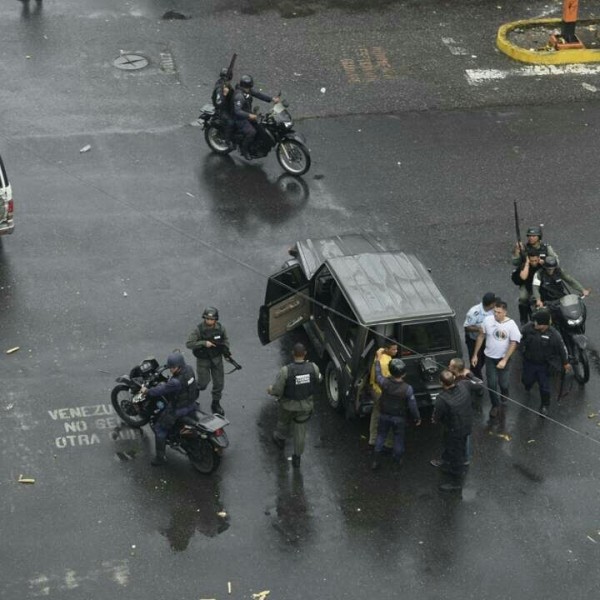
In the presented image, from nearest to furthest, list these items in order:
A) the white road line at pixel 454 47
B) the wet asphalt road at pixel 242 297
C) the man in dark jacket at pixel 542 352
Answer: the wet asphalt road at pixel 242 297 → the man in dark jacket at pixel 542 352 → the white road line at pixel 454 47

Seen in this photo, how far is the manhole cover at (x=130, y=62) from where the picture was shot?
843 inches

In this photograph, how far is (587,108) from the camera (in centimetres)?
2061

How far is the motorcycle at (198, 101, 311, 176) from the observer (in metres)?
17.9

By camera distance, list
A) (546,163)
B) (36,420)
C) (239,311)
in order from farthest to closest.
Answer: (546,163), (239,311), (36,420)

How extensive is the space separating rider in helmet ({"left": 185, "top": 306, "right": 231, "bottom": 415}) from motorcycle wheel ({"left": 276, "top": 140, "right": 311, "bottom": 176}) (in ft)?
18.3

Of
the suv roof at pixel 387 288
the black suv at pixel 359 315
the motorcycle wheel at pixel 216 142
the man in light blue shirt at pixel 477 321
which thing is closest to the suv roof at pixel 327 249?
the black suv at pixel 359 315

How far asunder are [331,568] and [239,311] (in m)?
4.71

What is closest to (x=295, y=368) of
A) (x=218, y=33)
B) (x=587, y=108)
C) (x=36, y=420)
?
(x=36, y=420)

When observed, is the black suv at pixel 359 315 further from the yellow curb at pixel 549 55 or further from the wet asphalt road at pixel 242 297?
the yellow curb at pixel 549 55

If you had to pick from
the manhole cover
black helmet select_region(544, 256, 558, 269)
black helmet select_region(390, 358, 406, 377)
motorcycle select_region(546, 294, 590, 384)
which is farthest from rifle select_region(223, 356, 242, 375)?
the manhole cover

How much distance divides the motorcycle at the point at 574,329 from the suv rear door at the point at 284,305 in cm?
302

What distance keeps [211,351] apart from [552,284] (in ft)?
14.3

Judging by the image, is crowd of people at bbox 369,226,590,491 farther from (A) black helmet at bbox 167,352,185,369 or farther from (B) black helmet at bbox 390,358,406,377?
(A) black helmet at bbox 167,352,185,369

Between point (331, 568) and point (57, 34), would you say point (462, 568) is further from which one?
point (57, 34)
